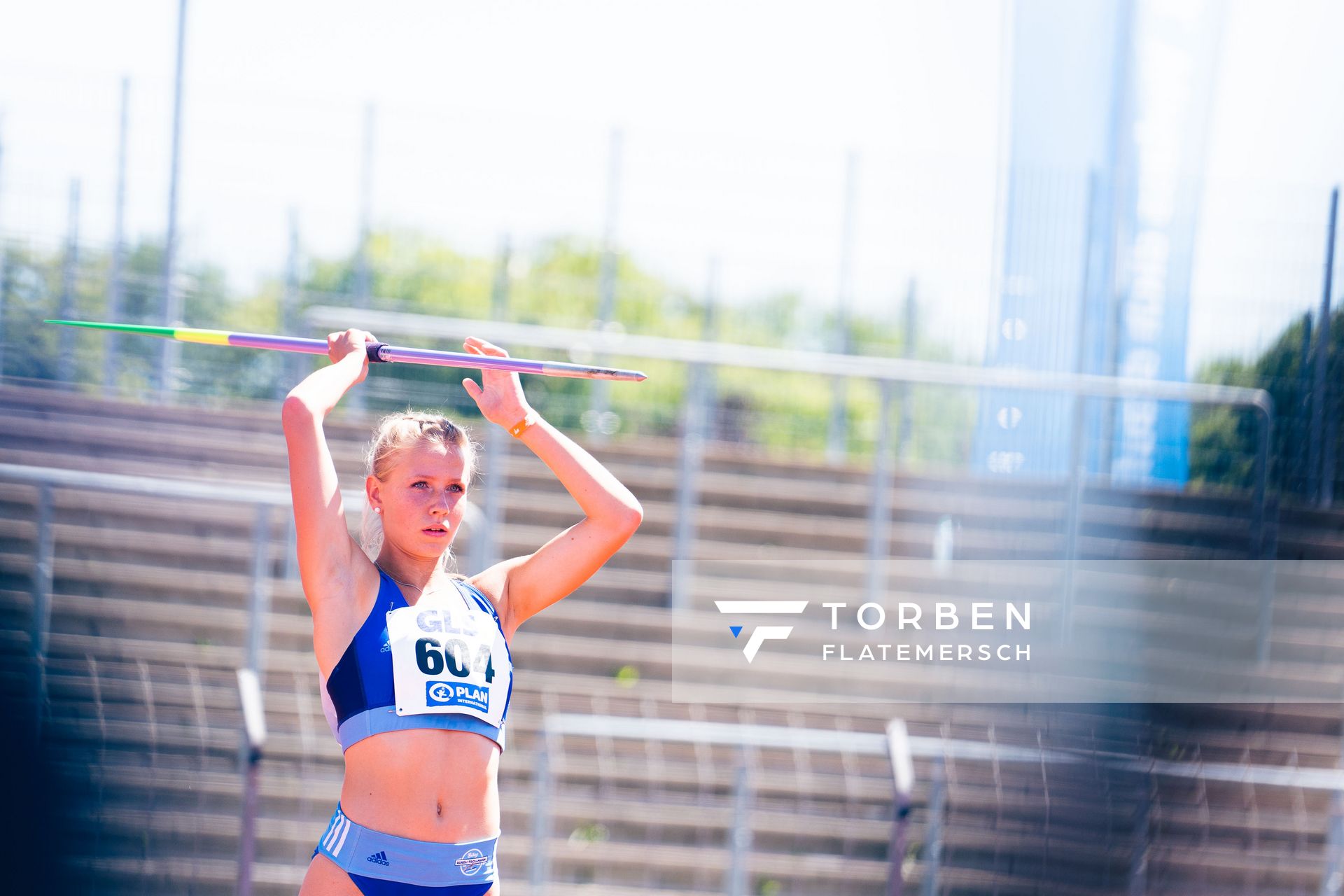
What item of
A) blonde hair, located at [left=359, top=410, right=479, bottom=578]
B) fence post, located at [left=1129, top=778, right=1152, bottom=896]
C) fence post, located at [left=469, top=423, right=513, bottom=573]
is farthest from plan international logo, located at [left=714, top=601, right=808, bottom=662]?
blonde hair, located at [left=359, top=410, right=479, bottom=578]

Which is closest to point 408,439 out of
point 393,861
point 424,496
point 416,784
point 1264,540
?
point 424,496

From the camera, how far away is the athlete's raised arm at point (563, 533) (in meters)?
2.28

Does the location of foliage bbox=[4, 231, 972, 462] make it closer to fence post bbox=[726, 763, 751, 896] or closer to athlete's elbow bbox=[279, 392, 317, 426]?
fence post bbox=[726, 763, 751, 896]

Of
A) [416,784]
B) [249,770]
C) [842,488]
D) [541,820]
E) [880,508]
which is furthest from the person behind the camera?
[842,488]

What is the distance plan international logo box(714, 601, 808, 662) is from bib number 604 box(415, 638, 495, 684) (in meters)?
3.10

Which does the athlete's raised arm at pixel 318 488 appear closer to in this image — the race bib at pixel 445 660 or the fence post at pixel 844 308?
the race bib at pixel 445 660

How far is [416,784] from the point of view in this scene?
208cm

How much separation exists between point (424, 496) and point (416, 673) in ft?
0.94

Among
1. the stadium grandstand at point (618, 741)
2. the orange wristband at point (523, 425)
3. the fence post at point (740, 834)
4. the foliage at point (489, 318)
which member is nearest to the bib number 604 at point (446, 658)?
the orange wristband at point (523, 425)

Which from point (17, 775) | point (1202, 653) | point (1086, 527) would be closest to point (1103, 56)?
point (1086, 527)

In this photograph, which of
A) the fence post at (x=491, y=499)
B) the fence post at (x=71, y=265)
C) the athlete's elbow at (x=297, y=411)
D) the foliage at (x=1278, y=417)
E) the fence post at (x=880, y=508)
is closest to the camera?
the athlete's elbow at (x=297, y=411)

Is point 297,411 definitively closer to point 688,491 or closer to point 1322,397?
point 1322,397

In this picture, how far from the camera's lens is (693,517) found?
562 centimetres

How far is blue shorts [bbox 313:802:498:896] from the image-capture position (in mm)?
2047
